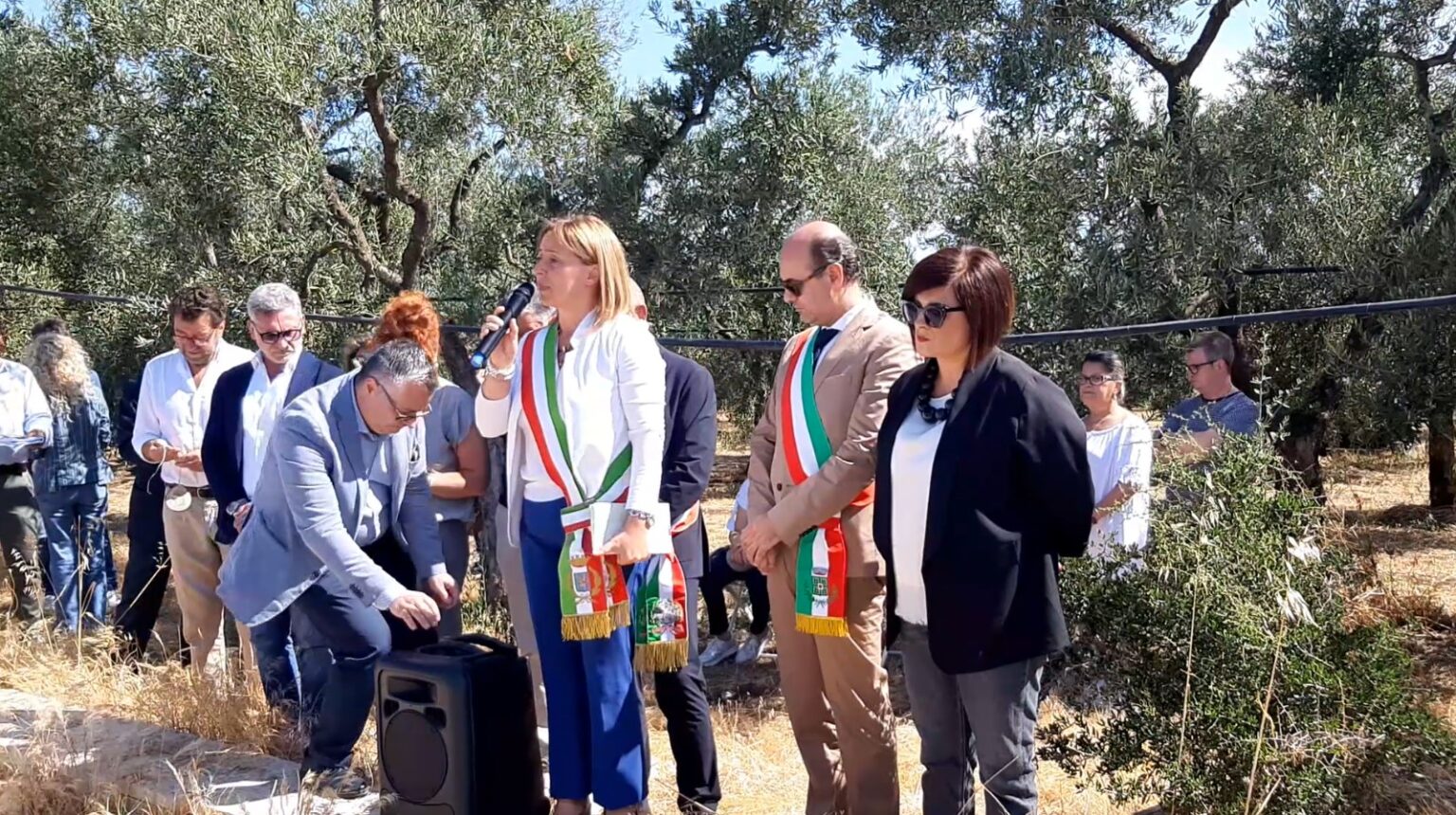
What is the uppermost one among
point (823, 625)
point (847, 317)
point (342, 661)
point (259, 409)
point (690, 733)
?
point (847, 317)

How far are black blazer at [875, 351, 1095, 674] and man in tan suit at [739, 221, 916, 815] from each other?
1.55ft

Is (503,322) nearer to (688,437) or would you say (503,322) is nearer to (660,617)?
(688,437)

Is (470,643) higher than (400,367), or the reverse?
(400,367)

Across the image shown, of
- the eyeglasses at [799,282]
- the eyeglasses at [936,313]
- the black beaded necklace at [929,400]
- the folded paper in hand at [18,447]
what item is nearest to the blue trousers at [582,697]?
the eyeglasses at [799,282]

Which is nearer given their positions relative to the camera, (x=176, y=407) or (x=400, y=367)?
(x=400, y=367)

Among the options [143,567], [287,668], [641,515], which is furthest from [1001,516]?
[143,567]

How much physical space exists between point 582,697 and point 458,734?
367mm

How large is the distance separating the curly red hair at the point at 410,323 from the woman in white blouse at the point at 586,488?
126 centimetres

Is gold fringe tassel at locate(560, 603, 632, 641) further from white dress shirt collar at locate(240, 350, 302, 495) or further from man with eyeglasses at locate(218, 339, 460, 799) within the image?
white dress shirt collar at locate(240, 350, 302, 495)

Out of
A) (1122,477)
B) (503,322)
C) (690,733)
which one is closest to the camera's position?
(690,733)

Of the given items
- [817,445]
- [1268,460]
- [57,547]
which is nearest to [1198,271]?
[1268,460]

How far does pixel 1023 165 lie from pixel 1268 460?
2.99m

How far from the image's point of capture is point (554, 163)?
27.0ft

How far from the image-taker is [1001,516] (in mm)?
3143
